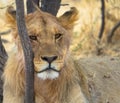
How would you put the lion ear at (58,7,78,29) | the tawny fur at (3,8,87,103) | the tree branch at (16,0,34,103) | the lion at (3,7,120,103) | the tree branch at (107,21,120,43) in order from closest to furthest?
the tree branch at (16,0,34,103)
the lion at (3,7,120,103)
the tawny fur at (3,8,87,103)
the lion ear at (58,7,78,29)
the tree branch at (107,21,120,43)

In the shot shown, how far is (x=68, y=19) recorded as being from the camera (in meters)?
4.66

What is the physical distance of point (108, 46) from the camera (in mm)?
10125

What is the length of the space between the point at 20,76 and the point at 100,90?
5.42ft

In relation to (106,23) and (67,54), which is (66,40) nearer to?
(67,54)

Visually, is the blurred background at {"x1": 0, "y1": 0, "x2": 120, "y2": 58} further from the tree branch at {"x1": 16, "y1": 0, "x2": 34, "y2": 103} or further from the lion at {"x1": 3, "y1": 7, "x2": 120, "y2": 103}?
the tree branch at {"x1": 16, "y1": 0, "x2": 34, "y2": 103}

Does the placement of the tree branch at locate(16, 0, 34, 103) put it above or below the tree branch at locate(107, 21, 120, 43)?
above

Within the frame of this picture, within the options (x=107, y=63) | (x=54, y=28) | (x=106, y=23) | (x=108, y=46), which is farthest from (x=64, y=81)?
(x=106, y=23)

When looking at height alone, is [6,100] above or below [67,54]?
below

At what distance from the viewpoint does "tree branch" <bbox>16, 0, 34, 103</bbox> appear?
381 cm

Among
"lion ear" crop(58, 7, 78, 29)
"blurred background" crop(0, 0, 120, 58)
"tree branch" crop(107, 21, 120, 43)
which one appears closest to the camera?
"lion ear" crop(58, 7, 78, 29)

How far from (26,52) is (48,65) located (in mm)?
196

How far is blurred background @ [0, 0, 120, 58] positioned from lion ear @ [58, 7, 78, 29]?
4227mm

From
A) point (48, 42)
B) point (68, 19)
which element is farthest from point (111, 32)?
point (48, 42)

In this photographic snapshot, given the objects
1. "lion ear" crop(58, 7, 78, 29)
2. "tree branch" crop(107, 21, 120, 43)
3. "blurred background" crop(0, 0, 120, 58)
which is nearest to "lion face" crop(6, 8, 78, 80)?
"lion ear" crop(58, 7, 78, 29)
